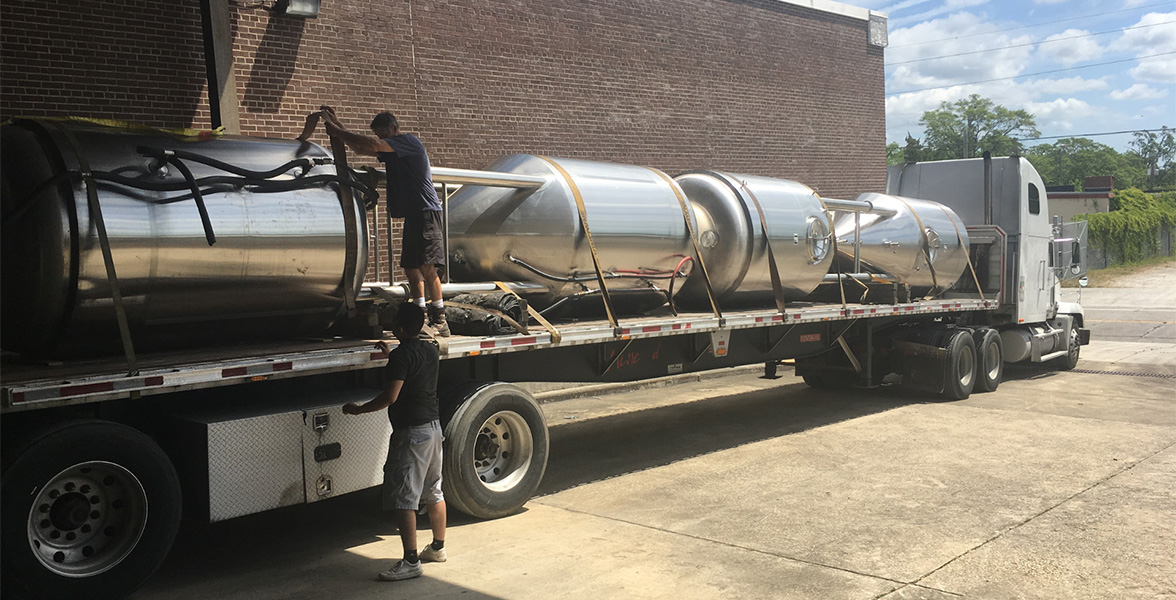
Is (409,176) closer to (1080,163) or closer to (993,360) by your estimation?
(993,360)

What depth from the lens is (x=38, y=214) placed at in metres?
5.48

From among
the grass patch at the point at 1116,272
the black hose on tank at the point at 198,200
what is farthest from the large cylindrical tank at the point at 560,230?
the grass patch at the point at 1116,272

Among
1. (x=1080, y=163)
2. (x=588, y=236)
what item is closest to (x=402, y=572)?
(x=588, y=236)

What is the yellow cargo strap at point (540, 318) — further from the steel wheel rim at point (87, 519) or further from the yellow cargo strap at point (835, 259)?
the yellow cargo strap at point (835, 259)

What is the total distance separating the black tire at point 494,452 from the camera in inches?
276

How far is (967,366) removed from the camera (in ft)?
44.2

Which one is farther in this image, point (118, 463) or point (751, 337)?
point (751, 337)

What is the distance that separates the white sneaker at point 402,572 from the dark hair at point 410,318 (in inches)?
55.9

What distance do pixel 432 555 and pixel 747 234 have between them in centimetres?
523

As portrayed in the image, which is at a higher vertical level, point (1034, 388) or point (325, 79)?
point (325, 79)

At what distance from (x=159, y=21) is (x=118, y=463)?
7.81 meters

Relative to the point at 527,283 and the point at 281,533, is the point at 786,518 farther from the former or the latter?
the point at 281,533

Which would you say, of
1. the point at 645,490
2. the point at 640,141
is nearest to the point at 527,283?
the point at 645,490

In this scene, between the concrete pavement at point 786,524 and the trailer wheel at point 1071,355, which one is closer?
the concrete pavement at point 786,524
